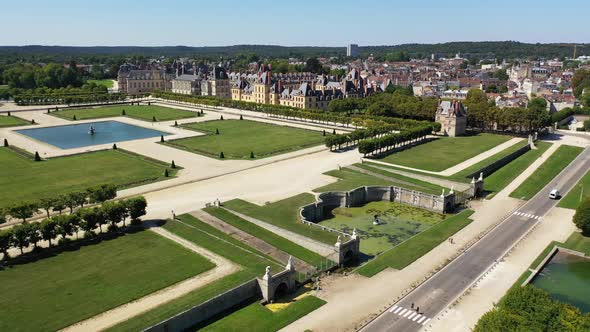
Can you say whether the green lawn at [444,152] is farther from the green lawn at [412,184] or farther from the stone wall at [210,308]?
the stone wall at [210,308]

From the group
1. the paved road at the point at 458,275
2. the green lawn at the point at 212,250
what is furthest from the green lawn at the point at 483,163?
the green lawn at the point at 212,250

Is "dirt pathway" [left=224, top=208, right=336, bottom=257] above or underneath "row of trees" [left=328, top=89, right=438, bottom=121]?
underneath

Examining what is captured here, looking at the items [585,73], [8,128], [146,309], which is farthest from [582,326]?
[585,73]

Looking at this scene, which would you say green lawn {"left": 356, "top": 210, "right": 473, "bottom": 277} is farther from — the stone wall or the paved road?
the stone wall


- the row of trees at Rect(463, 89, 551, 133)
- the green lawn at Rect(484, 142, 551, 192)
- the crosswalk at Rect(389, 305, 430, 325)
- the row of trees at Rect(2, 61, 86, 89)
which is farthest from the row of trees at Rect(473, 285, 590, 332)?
the row of trees at Rect(2, 61, 86, 89)

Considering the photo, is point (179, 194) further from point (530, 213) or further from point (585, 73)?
point (585, 73)

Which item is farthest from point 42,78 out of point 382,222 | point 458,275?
point 458,275
